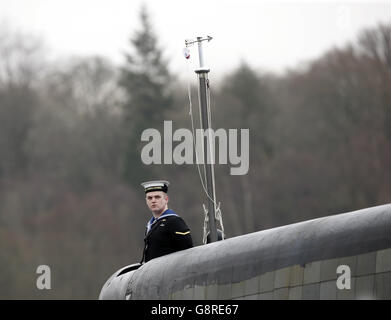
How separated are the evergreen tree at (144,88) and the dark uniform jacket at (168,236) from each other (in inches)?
2944

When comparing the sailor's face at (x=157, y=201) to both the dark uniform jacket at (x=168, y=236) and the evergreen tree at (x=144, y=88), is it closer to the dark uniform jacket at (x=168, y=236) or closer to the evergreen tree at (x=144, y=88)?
the dark uniform jacket at (x=168, y=236)

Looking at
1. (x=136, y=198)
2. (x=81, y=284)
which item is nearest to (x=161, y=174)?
(x=136, y=198)

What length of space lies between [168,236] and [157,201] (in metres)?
0.80

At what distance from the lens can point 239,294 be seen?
11195 millimetres

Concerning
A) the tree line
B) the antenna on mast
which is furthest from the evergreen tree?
the antenna on mast

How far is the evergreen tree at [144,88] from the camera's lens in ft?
299

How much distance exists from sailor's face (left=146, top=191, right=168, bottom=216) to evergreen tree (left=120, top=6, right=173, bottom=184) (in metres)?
74.3

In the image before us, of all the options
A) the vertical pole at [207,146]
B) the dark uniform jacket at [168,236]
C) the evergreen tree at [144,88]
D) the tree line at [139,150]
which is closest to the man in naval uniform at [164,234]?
the dark uniform jacket at [168,236]

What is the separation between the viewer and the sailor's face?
13.8 meters

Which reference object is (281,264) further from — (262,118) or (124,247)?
(262,118)

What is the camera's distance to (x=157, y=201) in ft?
45.6

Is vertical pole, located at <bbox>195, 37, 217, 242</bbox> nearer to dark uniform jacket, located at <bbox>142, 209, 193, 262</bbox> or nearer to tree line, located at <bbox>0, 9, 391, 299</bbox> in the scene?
dark uniform jacket, located at <bbox>142, 209, 193, 262</bbox>
